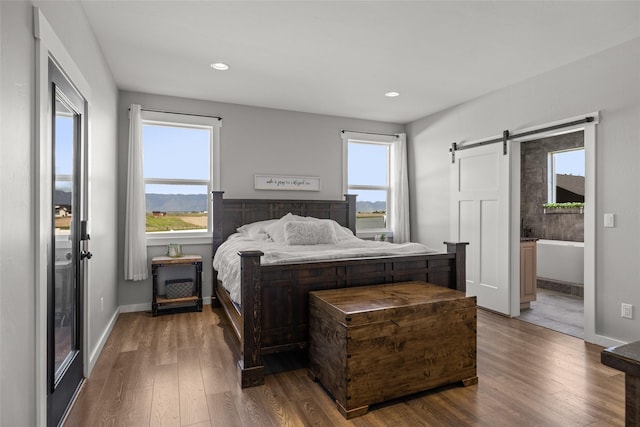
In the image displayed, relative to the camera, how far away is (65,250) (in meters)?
2.10

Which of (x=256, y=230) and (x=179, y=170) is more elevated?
(x=179, y=170)

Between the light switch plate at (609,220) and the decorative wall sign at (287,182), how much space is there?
3241 mm

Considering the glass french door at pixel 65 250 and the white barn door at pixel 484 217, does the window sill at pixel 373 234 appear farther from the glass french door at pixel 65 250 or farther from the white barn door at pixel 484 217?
the glass french door at pixel 65 250

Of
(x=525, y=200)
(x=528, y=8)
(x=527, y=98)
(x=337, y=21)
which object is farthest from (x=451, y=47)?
(x=525, y=200)

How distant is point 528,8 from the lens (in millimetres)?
2477

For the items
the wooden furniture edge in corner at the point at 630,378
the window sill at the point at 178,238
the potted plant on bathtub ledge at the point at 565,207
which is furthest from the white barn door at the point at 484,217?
the wooden furniture edge in corner at the point at 630,378

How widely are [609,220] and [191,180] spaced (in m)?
4.43

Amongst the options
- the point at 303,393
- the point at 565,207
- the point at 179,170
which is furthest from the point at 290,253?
the point at 565,207

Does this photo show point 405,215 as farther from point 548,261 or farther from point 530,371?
point 530,371

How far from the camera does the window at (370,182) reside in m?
5.45

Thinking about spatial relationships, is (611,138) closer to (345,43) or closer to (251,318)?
(345,43)

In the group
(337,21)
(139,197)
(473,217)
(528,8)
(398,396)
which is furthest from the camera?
(473,217)

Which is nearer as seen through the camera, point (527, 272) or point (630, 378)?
point (630, 378)

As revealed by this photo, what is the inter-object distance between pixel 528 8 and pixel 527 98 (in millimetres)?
1541
